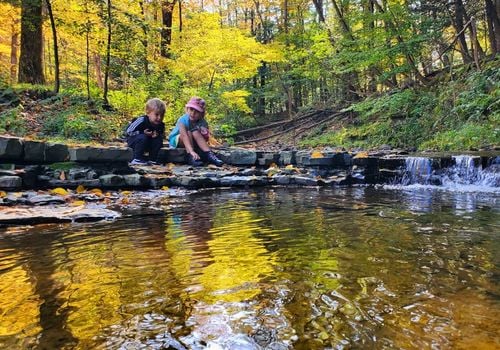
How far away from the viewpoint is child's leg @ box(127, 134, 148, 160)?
880 cm

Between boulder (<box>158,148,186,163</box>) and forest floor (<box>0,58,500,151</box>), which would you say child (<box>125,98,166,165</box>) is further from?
forest floor (<box>0,58,500,151</box>)

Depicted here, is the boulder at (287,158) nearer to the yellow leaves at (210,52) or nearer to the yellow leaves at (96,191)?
the yellow leaves at (96,191)

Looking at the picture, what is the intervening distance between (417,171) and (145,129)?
563cm

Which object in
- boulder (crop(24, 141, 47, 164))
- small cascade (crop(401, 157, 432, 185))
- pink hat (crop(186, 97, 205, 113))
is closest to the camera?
boulder (crop(24, 141, 47, 164))

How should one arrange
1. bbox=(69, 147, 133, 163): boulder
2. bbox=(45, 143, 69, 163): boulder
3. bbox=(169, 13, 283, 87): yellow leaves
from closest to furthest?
bbox=(45, 143, 69, 163): boulder, bbox=(69, 147, 133, 163): boulder, bbox=(169, 13, 283, 87): yellow leaves

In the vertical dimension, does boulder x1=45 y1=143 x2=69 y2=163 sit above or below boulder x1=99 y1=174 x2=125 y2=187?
above

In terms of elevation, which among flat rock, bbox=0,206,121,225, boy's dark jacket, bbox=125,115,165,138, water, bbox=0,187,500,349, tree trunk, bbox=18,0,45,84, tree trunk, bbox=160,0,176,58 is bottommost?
water, bbox=0,187,500,349

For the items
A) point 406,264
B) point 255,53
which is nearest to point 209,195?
point 406,264

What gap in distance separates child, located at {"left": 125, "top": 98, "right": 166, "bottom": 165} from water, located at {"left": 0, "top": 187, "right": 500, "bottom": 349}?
4.50m

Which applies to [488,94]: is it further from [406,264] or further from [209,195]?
[406,264]

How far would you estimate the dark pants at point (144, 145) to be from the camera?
8820 mm

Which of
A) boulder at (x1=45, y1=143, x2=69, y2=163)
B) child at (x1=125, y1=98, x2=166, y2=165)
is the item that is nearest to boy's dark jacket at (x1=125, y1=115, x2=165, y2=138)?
child at (x1=125, y1=98, x2=166, y2=165)

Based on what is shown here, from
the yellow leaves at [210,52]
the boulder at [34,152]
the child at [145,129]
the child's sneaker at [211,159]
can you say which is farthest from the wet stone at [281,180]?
the yellow leaves at [210,52]

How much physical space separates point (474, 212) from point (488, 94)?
25.4 feet
